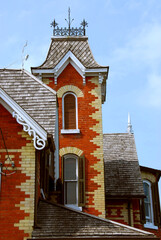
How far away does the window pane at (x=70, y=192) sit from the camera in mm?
21750

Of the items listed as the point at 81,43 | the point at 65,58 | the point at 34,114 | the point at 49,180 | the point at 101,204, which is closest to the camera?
the point at 34,114

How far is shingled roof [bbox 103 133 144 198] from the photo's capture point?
24.1 metres

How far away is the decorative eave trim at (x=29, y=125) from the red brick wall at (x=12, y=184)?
0.52 meters

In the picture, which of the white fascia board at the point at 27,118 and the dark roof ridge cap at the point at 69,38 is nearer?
the white fascia board at the point at 27,118

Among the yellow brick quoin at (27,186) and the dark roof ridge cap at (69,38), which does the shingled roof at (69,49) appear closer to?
the dark roof ridge cap at (69,38)

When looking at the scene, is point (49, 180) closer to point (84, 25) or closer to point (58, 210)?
point (58, 210)

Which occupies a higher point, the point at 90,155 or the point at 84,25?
the point at 84,25

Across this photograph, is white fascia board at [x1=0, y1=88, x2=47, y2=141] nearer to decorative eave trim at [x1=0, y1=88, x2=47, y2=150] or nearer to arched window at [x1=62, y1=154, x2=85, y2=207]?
decorative eave trim at [x1=0, y1=88, x2=47, y2=150]

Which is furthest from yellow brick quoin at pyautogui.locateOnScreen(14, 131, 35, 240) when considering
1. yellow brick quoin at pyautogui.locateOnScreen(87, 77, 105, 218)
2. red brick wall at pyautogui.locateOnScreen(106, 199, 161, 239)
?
red brick wall at pyautogui.locateOnScreen(106, 199, 161, 239)

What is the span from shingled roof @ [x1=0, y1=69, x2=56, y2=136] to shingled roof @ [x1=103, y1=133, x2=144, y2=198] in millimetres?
8923

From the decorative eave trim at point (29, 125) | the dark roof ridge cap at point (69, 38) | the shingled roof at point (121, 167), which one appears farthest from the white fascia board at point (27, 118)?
the dark roof ridge cap at point (69, 38)

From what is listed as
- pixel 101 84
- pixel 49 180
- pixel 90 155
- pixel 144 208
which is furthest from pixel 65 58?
pixel 144 208

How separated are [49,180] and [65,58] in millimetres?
7220

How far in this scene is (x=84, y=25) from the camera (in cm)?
2662
